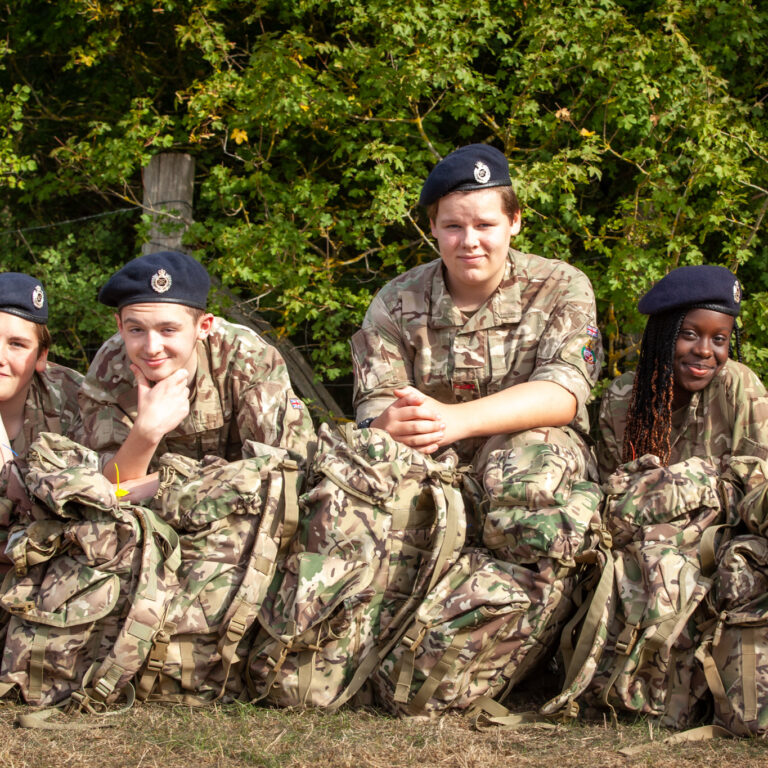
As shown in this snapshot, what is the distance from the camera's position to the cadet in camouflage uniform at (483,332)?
338 cm

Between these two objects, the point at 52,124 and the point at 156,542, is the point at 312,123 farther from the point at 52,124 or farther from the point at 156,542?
the point at 156,542

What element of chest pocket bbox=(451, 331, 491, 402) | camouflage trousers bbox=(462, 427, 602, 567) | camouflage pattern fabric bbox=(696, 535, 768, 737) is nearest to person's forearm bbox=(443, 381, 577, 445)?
camouflage trousers bbox=(462, 427, 602, 567)

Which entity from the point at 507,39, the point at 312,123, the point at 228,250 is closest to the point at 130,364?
the point at 228,250

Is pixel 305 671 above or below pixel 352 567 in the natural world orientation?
below

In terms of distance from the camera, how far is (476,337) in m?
3.71

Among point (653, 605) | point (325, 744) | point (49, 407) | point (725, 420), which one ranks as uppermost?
point (725, 420)

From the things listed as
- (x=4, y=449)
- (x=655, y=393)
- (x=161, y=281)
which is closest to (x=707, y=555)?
(x=655, y=393)

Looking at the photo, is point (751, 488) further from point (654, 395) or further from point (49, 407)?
point (49, 407)

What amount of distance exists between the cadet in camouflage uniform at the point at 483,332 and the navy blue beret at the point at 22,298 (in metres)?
1.25

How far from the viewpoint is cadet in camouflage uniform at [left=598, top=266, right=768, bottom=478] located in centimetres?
354

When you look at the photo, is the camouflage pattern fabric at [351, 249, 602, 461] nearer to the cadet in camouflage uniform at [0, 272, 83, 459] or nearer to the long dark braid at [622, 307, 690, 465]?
the long dark braid at [622, 307, 690, 465]

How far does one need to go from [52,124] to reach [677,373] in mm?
5120

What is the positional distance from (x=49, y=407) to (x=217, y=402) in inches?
30.3

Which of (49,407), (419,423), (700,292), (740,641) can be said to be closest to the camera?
(740,641)
